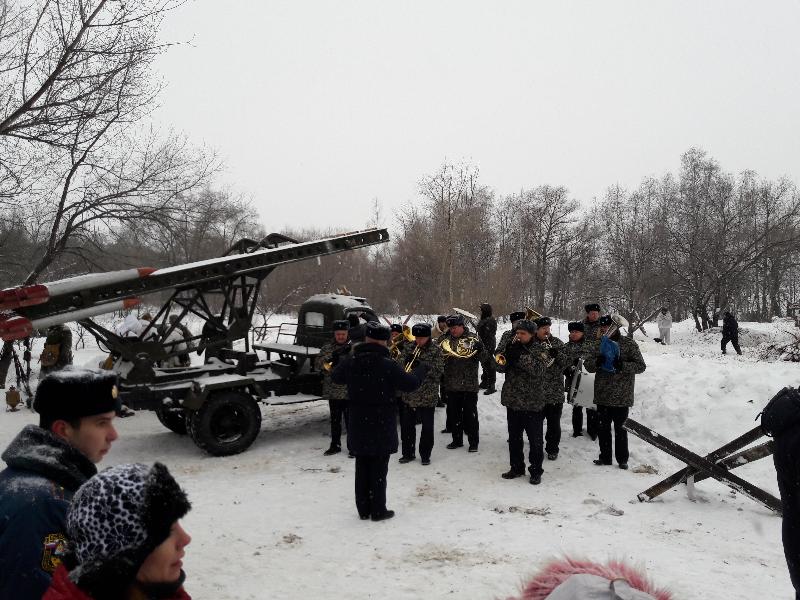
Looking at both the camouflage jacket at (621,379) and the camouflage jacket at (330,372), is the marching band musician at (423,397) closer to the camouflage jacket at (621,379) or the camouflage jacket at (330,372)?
the camouflage jacket at (330,372)

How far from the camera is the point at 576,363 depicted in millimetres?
8141

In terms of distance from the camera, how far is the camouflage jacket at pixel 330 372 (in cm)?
805

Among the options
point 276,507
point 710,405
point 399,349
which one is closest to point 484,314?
point 399,349

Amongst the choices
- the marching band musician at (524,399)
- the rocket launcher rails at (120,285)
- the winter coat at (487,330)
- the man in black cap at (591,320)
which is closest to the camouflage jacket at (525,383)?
the marching band musician at (524,399)

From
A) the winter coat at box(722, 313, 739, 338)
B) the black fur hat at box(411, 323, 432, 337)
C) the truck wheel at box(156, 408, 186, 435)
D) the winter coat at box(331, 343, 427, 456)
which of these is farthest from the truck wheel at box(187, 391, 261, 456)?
the winter coat at box(722, 313, 739, 338)

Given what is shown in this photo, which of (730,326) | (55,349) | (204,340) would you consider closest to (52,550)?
(204,340)

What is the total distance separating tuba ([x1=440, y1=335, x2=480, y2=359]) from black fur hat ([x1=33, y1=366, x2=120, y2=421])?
19.9ft

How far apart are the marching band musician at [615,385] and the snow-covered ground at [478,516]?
296 mm

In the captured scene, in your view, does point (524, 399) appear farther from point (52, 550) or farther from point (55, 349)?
point (55, 349)

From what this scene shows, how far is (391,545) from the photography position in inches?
201

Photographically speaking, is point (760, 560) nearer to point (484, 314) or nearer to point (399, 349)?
point (399, 349)

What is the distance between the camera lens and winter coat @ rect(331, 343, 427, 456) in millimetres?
5617

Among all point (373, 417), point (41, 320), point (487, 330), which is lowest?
point (373, 417)

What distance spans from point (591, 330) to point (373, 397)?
3.73 m
